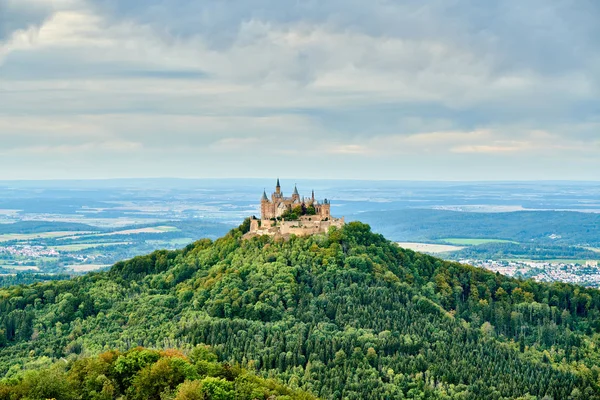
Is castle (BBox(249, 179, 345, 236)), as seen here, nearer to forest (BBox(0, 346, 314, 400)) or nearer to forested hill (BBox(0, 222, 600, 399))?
forested hill (BBox(0, 222, 600, 399))

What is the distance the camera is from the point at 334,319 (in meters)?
95.0

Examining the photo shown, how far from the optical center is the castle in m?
118

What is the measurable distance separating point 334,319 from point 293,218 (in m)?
28.5

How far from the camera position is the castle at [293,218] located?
385ft

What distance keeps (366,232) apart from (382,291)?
20.8m

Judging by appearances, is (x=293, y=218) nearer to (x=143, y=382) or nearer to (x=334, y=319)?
(x=334, y=319)

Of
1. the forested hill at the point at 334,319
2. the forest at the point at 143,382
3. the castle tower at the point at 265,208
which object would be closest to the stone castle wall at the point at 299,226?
the forested hill at the point at 334,319

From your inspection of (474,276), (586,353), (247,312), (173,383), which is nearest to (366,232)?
(474,276)

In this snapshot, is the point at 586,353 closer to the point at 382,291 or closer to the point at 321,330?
the point at 382,291

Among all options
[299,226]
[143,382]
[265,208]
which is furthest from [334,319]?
[143,382]

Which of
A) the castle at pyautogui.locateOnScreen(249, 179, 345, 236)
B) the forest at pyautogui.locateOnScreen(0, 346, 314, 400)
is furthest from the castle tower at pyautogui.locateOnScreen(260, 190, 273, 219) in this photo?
the forest at pyautogui.locateOnScreen(0, 346, 314, 400)

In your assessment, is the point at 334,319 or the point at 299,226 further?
the point at 299,226

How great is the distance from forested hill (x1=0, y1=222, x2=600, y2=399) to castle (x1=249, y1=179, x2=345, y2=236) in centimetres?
255

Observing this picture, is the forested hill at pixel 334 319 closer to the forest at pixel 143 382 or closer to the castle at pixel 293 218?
the castle at pixel 293 218
